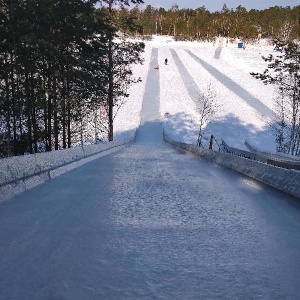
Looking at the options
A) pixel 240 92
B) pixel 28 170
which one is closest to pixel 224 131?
pixel 240 92

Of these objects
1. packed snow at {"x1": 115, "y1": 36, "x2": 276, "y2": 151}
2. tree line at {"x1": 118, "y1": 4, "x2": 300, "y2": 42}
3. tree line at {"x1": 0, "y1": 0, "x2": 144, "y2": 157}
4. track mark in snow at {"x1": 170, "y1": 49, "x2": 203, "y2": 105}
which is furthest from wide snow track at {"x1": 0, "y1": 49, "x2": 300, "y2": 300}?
tree line at {"x1": 118, "y1": 4, "x2": 300, "y2": 42}

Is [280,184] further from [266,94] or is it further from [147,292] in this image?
[266,94]

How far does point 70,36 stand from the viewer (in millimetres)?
22828

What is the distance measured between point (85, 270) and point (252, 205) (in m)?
2.71

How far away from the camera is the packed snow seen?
42.0 m

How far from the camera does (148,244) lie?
2.98 meters

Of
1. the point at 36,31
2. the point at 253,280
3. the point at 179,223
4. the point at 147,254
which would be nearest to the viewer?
the point at 253,280

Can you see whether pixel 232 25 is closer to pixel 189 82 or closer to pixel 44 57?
pixel 189 82

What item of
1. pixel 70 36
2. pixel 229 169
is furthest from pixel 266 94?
pixel 229 169

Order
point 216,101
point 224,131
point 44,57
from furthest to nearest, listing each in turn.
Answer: point 216,101, point 224,131, point 44,57

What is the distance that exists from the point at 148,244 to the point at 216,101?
54.3m

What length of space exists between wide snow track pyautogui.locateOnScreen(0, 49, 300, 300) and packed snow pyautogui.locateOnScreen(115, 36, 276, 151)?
3303 cm

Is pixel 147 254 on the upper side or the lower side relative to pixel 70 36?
lower

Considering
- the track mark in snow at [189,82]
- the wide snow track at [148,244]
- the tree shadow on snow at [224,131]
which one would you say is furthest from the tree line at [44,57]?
the track mark in snow at [189,82]
